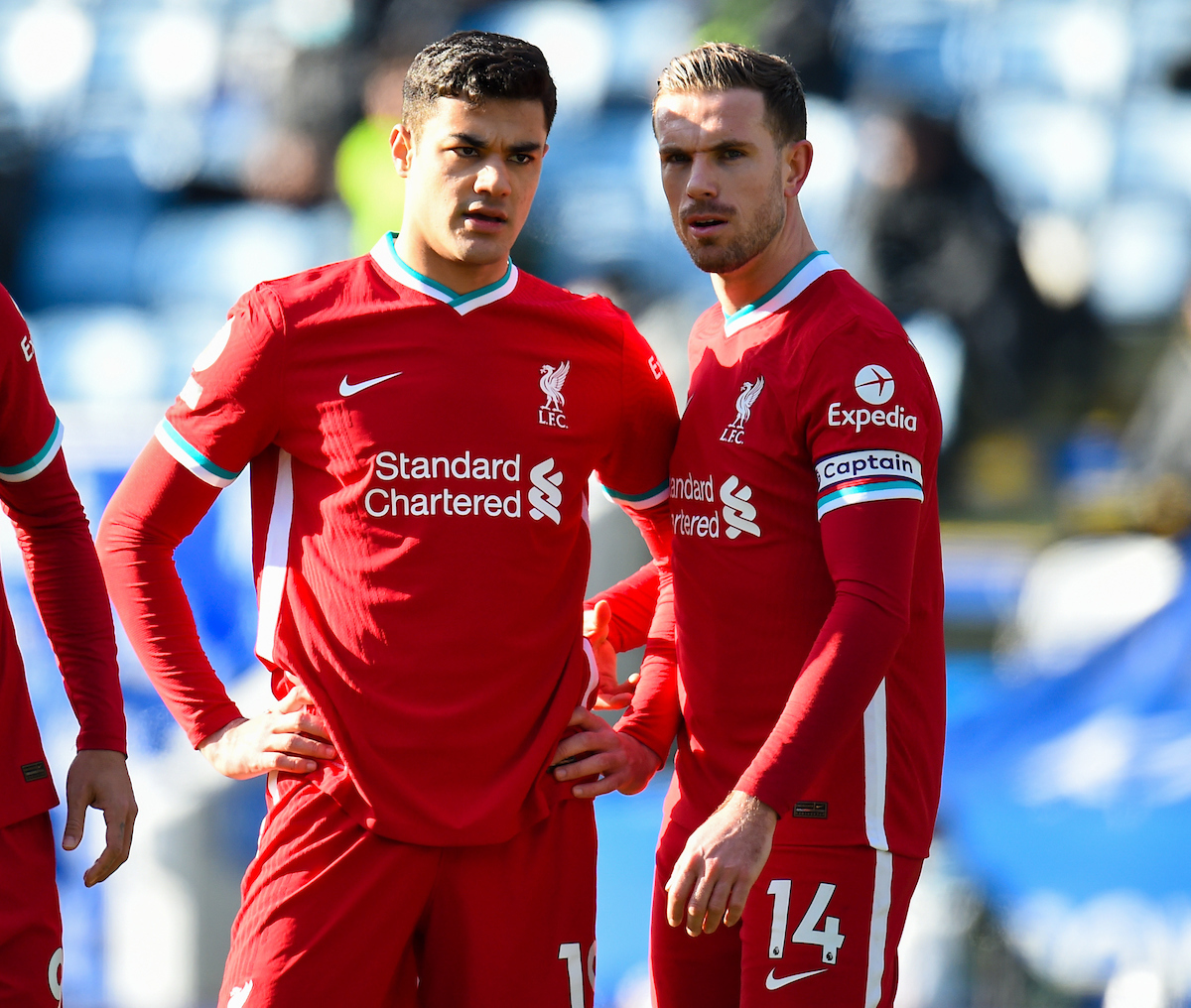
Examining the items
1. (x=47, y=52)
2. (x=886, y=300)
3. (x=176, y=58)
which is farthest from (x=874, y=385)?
(x=47, y=52)

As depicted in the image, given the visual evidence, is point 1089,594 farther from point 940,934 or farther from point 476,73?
point 476,73

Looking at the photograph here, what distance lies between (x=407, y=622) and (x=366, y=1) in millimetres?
3083

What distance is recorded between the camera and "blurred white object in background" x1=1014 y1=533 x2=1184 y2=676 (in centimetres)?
409

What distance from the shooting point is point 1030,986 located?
13.1ft

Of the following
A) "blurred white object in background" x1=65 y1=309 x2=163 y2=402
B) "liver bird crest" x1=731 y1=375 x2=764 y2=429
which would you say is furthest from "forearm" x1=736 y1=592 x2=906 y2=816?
"blurred white object in background" x1=65 y1=309 x2=163 y2=402

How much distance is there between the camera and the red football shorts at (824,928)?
1997 mm

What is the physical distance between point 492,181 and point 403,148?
221 millimetres

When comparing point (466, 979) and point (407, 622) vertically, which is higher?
point (407, 622)

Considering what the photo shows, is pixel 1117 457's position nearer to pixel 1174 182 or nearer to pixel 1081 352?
pixel 1081 352

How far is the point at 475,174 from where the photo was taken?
199cm

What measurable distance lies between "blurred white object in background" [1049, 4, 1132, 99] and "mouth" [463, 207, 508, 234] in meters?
2.90

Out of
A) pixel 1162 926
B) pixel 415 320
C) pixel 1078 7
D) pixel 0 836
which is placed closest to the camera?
pixel 0 836

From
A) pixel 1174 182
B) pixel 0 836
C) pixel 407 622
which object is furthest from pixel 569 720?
pixel 1174 182

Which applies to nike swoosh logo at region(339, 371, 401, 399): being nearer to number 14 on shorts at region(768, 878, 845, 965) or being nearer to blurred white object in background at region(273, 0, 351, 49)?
number 14 on shorts at region(768, 878, 845, 965)
